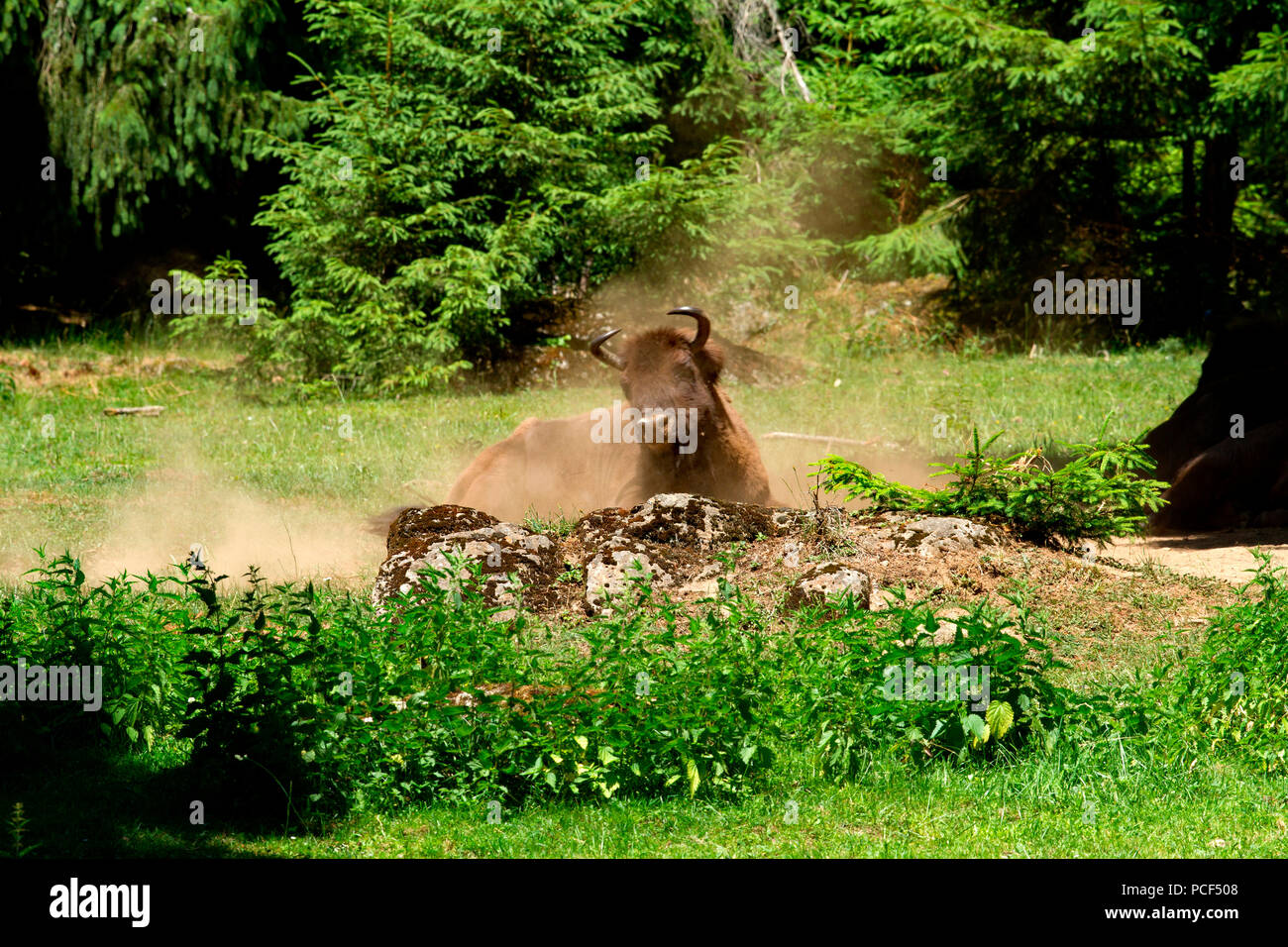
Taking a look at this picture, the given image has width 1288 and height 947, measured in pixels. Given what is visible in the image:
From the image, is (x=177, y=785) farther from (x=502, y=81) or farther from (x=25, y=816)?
(x=502, y=81)

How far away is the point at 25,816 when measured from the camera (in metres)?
4.92

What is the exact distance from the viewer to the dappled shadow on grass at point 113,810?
4.63 metres

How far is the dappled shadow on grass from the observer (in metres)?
4.63

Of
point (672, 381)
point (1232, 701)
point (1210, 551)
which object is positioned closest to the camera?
point (1232, 701)

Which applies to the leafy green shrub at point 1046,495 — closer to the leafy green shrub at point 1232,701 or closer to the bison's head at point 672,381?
the bison's head at point 672,381

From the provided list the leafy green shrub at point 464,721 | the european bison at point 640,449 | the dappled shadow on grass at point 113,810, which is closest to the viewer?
the dappled shadow on grass at point 113,810

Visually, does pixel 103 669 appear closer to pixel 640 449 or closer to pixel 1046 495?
pixel 640 449

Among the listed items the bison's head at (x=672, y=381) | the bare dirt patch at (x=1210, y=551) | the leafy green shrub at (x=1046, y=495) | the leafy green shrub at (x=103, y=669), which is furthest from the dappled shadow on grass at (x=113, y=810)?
the bare dirt patch at (x=1210, y=551)

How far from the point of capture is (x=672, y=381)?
34.2 feet

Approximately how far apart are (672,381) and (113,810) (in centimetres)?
627

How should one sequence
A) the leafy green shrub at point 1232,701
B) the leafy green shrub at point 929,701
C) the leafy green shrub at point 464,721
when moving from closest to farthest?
the leafy green shrub at point 464,721 → the leafy green shrub at point 929,701 → the leafy green shrub at point 1232,701

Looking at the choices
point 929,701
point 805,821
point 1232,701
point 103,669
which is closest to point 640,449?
point 929,701

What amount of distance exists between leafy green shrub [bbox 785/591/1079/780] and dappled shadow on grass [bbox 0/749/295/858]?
2361 mm

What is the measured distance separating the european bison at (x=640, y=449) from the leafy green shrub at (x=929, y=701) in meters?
4.68
